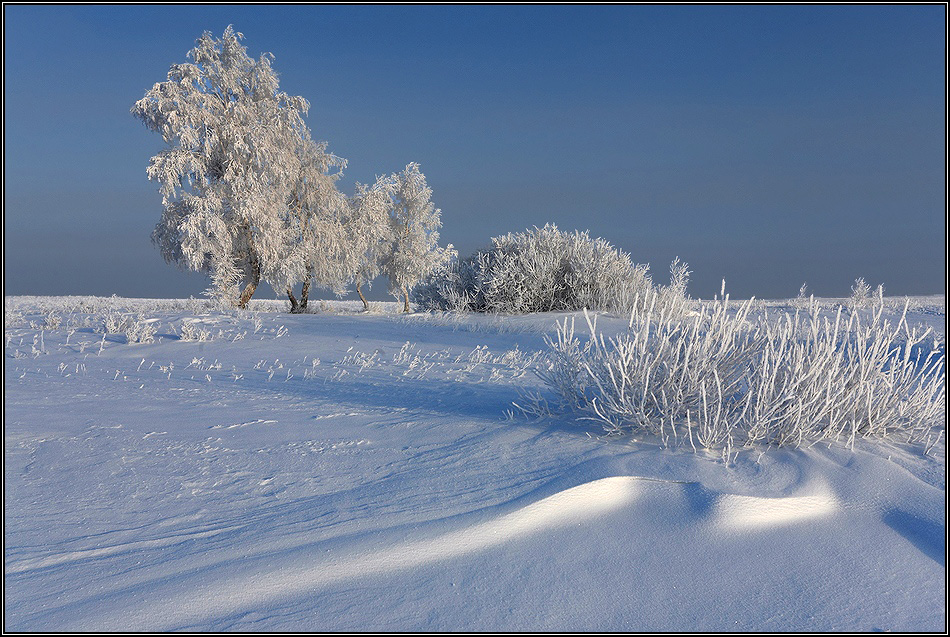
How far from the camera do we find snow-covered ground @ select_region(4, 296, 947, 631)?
2078 mm

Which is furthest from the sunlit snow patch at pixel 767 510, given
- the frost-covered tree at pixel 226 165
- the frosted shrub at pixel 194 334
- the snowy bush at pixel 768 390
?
the frost-covered tree at pixel 226 165

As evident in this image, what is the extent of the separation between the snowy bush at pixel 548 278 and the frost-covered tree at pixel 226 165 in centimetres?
863

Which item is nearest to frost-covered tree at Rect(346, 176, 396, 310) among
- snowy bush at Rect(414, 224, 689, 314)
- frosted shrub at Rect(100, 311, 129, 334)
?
snowy bush at Rect(414, 224, 689, 314)

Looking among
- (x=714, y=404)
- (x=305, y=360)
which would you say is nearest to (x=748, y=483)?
(x=714, y=404)

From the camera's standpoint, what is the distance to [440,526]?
2.59 metres

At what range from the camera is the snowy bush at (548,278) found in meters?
12.6

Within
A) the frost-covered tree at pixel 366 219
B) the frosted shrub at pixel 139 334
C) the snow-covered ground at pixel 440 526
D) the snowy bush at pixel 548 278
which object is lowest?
the snow-covered ground at pixel 440 526

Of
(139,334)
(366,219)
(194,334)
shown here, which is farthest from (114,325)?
(366,219)

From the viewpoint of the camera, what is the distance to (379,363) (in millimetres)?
6504

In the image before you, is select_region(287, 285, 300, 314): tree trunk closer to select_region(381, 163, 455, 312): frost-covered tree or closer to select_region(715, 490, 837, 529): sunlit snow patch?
select_region(381, 163, 455, 312): frost-covered tree

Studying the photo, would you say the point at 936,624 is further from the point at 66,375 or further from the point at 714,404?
the point at 66,375

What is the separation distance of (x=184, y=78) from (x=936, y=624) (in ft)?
70.5

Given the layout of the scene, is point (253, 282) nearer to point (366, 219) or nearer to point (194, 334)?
point (366, 219)

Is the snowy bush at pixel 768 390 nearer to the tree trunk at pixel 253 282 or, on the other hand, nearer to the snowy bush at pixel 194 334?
the snowy bush at pixel 194 334
